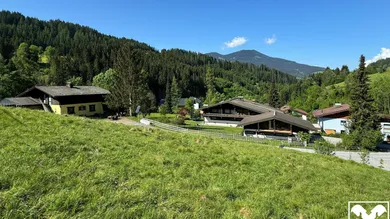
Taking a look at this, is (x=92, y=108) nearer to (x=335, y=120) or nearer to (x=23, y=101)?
(x=23, y=101)

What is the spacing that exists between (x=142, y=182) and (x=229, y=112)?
49.1 meters

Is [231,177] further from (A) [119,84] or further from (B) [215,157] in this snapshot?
(A) [119,84]

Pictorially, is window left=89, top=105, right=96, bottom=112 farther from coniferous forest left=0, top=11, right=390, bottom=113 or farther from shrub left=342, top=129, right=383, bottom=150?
shrub left=342, top=129, right=383, bottom=150

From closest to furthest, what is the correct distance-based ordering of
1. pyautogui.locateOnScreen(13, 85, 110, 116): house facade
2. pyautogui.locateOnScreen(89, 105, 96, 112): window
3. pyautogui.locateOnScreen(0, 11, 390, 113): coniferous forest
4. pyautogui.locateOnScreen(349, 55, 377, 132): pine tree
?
pyautogui.locateOnScreen(349, 55, 377, 132): pine tree → pyautogui.locateOnScreen(13, 85, 110, 116): house facade → pyautogui.locateOnScreen(0, 11, 390, 113): coniferous forest → pyautogui.locateOnScreen(89, 105, 96, 112): window

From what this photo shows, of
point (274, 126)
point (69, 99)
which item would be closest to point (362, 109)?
point (274, 126)

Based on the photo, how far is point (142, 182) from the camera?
5.32m

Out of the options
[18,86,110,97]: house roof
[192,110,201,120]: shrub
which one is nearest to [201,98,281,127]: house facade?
[192,110,201,120]: shrub

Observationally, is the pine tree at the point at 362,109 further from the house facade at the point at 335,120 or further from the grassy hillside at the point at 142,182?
the grassy hillside at the point at 142,182

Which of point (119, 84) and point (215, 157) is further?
point (119, 84)

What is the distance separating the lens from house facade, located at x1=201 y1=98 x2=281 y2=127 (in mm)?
51594

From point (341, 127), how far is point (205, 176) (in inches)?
2036

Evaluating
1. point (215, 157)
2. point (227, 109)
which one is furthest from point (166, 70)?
point (215, 157)

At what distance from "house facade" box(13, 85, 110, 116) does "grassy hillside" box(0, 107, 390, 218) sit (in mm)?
38513

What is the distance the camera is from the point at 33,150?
6.05 meters
